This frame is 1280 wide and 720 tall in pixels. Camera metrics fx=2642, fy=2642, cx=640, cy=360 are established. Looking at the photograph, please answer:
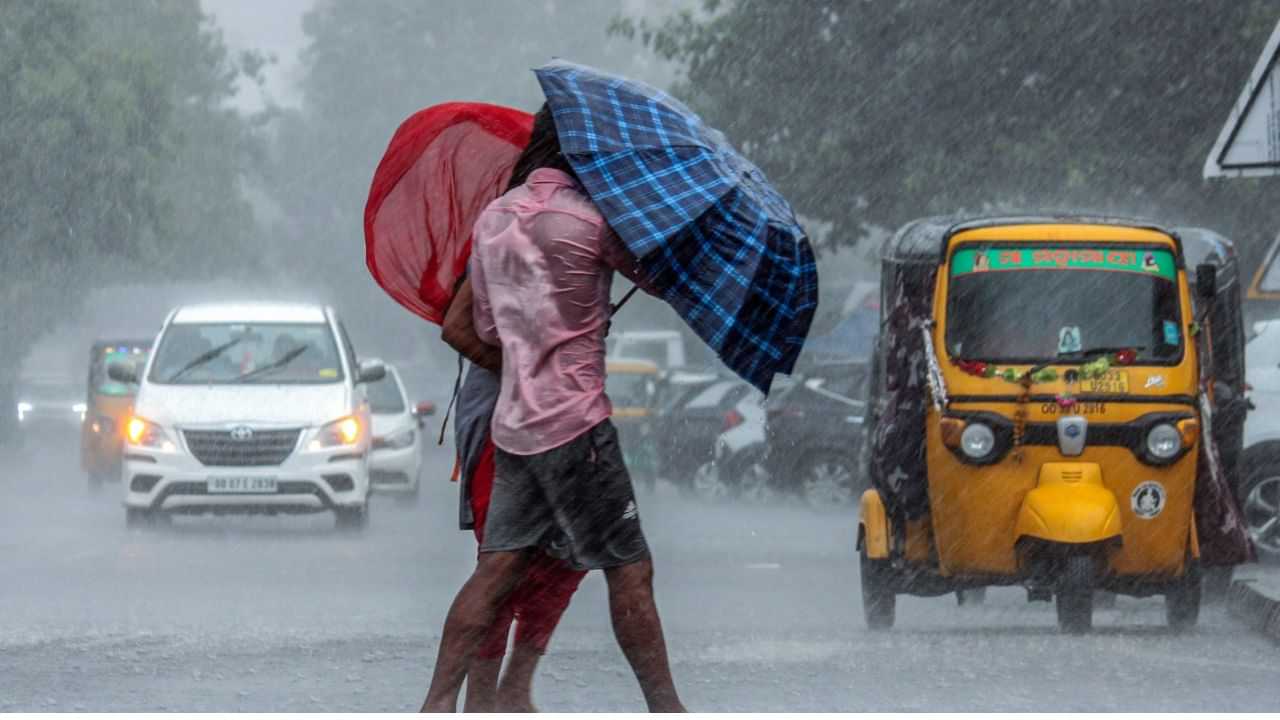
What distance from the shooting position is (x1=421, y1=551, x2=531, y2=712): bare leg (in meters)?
6.41

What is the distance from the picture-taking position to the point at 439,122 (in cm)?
717

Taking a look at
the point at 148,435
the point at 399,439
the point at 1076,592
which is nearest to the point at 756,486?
the point at 399,439

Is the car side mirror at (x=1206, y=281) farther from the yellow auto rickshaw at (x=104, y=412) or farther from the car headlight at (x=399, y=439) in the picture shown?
the yellow auto rickshaw at (x=104, y=412)

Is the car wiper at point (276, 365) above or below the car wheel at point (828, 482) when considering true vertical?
above

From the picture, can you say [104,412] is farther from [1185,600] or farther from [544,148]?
[544,148]

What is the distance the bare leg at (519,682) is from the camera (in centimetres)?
679

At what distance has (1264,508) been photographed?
16.0 meters

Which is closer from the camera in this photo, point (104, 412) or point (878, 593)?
point (878, 593)

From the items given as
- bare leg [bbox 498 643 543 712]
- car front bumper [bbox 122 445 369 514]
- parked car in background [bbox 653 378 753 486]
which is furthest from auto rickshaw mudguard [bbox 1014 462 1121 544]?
parked car in background [bbox 653 378 753 486]

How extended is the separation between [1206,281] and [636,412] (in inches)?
777

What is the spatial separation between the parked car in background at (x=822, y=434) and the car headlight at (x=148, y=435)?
23.0 feet

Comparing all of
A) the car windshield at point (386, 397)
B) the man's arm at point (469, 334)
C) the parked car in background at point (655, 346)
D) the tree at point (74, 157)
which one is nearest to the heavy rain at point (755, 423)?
the man's arm at point (469, 334)

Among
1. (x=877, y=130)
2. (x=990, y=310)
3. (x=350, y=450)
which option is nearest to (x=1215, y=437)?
(x=990, y=310)

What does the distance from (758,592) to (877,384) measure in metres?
1.67
